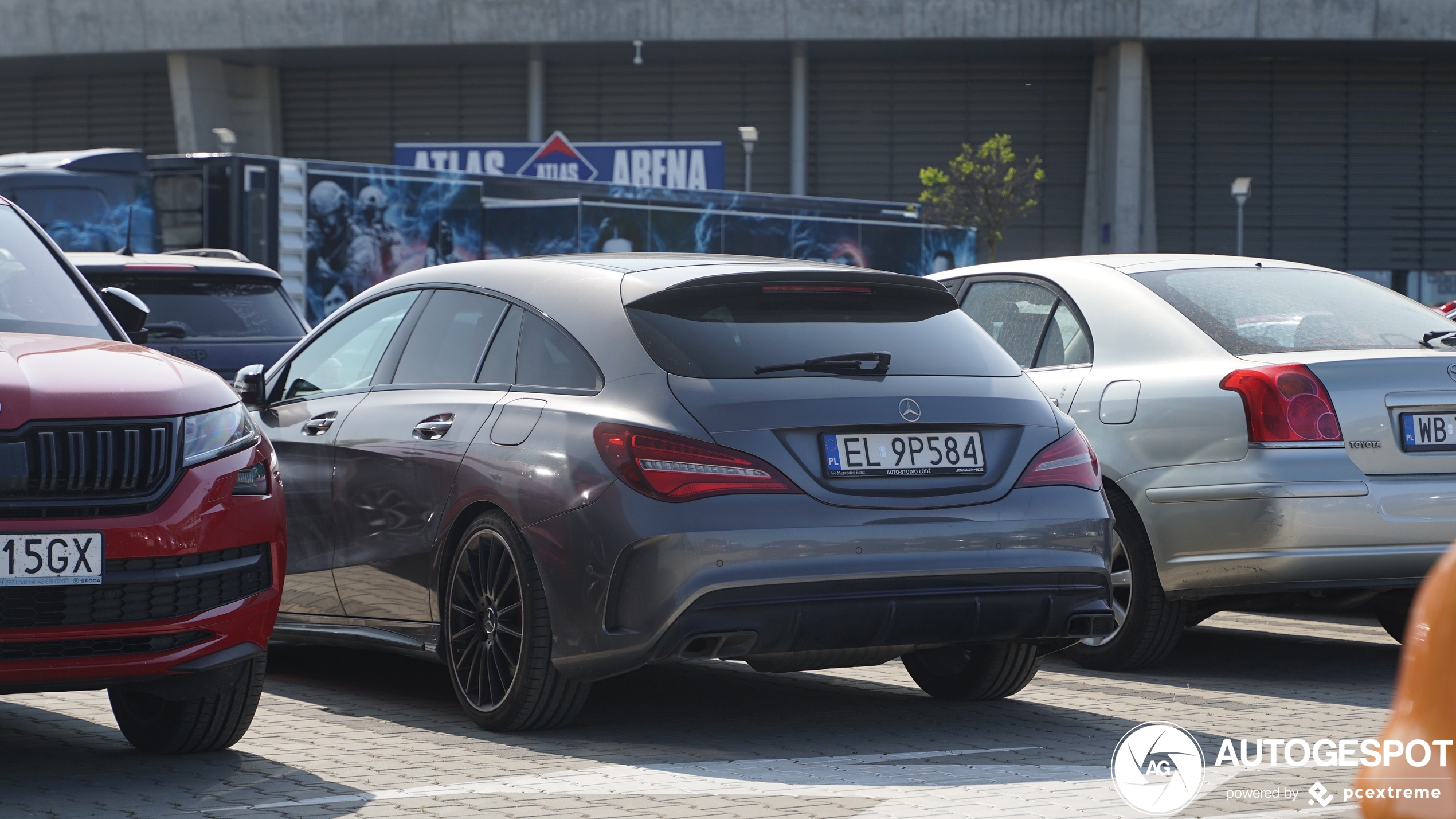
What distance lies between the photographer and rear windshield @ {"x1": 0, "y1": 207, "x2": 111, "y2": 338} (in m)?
5.16

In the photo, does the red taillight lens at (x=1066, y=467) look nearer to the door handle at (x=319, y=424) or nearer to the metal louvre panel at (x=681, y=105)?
the door handle at (x=319, y=424)

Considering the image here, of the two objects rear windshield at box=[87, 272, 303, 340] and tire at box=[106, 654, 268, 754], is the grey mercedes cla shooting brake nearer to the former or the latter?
tire at box=[106, 654, 268, 754]

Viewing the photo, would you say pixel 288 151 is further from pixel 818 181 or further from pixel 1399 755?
pixel 1399 755

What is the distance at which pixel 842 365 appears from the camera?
499 cm

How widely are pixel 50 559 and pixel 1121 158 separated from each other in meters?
43.3

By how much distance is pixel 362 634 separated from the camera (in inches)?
228

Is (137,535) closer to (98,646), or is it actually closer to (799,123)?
(98,646)

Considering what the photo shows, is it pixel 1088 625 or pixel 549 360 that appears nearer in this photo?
pixel 1088 625

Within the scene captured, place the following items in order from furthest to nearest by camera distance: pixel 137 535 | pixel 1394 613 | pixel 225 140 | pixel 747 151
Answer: pixel 747 151 < pixel 225 140 < pixel 1394 613 < pixel 137 535

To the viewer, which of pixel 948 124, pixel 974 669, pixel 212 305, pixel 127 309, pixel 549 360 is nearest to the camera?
pixel 549 360

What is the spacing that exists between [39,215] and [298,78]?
36724mm

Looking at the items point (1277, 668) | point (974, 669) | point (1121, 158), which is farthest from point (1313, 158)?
point (974, 669)

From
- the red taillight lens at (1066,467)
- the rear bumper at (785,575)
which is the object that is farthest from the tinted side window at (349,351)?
the red taillight lens at (1066,467)

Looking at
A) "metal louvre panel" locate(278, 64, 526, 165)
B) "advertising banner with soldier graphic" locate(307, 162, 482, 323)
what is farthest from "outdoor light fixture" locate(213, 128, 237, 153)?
"advertising banner with soldier graphic" locate(307, 162, 482, 323)
